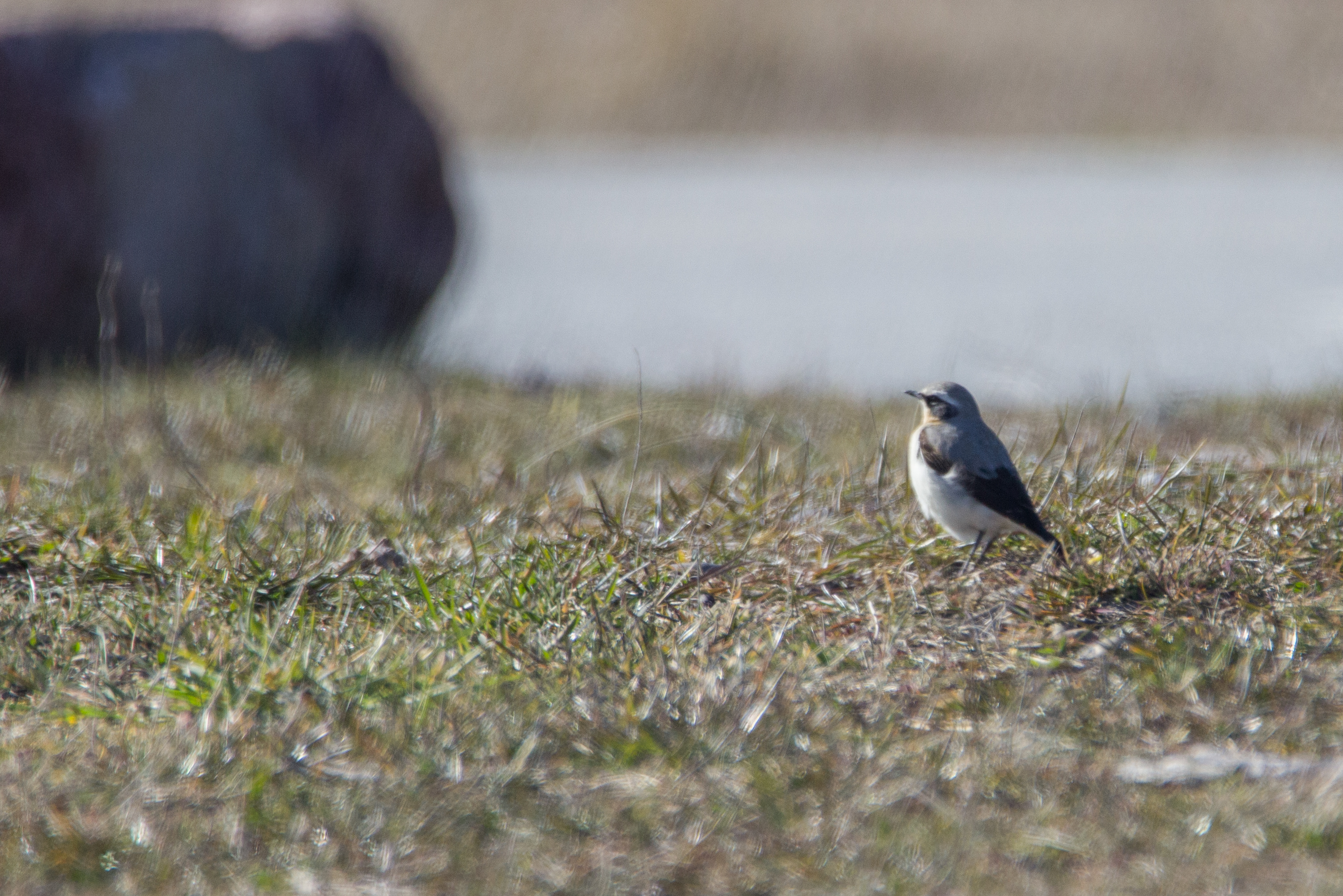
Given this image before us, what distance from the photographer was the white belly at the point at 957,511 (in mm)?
3635

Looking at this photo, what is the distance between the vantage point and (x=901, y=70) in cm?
1962

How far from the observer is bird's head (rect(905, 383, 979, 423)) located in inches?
159

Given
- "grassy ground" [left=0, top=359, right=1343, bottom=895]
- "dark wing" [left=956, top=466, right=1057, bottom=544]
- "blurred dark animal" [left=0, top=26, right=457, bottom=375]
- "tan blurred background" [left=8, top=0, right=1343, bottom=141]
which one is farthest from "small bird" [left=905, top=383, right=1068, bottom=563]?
"tan blurred background" [left=8, top=0, right=1343, bottom=141]

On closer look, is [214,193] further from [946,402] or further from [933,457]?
[933,457]

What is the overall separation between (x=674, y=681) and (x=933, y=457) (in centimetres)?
106

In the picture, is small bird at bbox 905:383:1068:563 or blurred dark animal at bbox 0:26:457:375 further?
blurred dark animal at bbox 0:26:457:375

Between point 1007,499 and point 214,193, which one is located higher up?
point 1007,499

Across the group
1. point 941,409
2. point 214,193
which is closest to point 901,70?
point 214,193

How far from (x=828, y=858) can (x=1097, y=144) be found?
1590 cm

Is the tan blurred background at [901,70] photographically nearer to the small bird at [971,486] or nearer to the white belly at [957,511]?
the small bird at [971,486]

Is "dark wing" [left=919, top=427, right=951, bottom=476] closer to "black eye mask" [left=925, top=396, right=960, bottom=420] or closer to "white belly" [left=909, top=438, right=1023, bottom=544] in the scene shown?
"white belly" [left=909, top=438, right=1023, bottom=544]

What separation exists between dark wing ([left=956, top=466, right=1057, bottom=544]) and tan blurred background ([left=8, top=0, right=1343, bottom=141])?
15.1 metres

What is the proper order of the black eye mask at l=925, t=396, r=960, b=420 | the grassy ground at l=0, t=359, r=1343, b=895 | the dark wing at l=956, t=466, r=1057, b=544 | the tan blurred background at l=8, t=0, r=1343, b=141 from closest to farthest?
1. the grassy ground at l=0, t=359, r=1343, b=895
2. the dark wing at l=956, t=466, r=1057, b=544
3. the black eye mask at l=925, t=396, r=960, b=420
4. the tan blurred background at l=8, t=0, r=1343, b=141

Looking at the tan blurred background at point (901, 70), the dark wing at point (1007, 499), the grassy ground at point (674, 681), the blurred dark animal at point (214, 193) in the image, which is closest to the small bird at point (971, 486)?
the dark wing at point (1007, 499)
